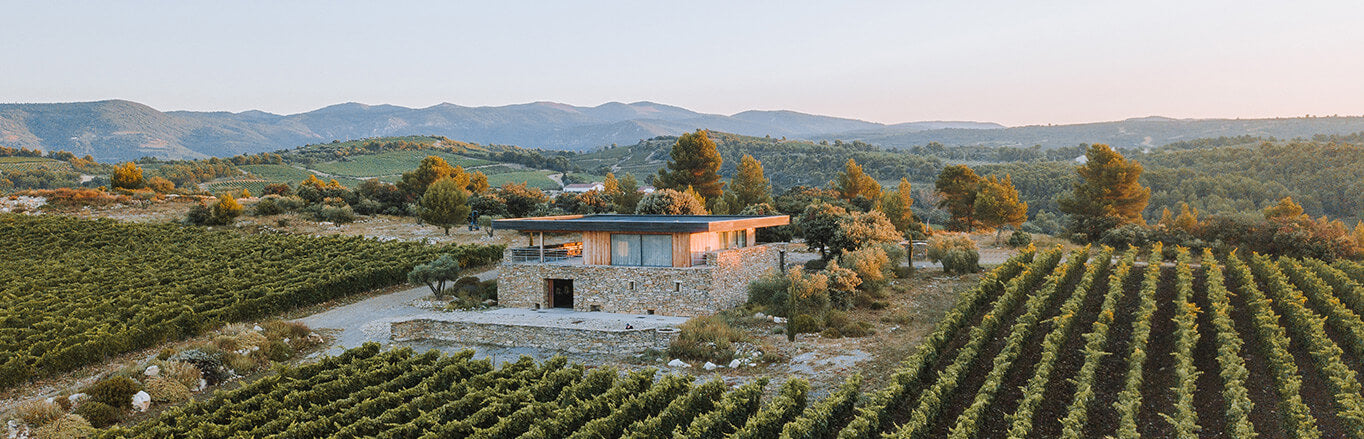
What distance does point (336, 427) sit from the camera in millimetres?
12508

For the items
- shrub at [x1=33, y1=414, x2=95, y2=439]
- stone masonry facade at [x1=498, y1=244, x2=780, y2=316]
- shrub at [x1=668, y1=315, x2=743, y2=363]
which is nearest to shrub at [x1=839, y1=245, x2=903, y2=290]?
stone masonry facade at [x1=498, y1=244, x2=780, y2=316]

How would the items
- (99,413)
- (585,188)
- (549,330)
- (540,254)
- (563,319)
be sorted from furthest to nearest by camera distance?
(585,188), (540,254), (563,319), (549,330), (99,413)

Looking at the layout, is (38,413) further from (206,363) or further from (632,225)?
(632,225)

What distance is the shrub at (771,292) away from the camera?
2328cm

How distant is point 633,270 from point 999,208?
29.7m

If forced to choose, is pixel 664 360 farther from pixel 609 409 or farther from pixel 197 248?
pixel 197 248

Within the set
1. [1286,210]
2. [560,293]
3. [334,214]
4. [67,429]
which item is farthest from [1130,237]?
[334,214]

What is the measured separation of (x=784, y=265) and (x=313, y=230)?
30.0 meters

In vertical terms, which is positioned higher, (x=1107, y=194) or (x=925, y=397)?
(x=1107, y=194)

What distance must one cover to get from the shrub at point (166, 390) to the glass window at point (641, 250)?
11892 mm

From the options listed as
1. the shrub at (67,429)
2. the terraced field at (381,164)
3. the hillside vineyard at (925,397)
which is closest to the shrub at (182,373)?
the shrub at (67,429)

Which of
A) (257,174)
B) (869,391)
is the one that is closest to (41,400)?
(869,391)

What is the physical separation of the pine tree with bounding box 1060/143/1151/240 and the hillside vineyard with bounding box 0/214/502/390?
34499mm

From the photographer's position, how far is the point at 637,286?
75.8 feet
